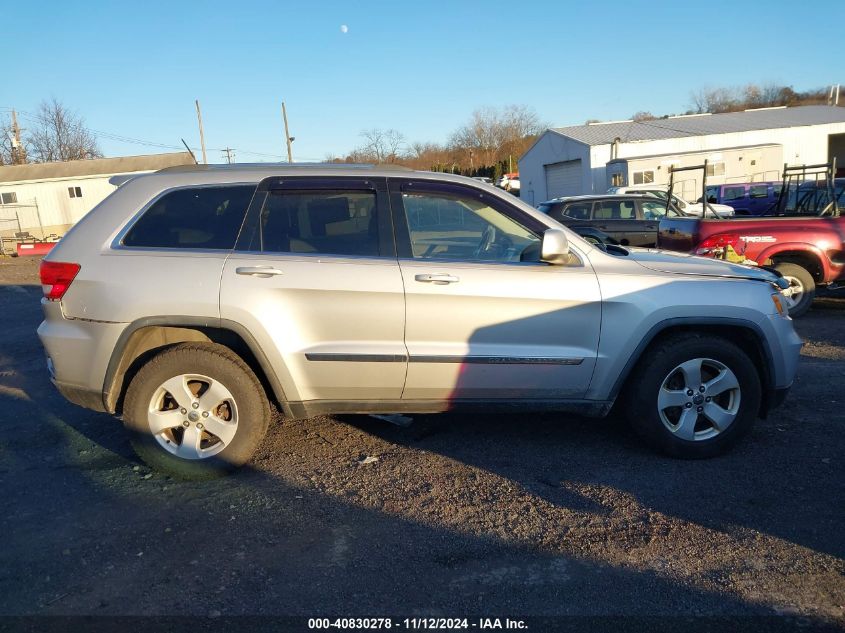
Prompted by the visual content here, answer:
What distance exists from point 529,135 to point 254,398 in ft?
243

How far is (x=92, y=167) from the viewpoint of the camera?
41156 mm

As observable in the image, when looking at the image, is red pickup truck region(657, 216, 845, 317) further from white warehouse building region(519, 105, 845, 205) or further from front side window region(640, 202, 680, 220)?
white warehouse building region(519, 105, 845, 205)

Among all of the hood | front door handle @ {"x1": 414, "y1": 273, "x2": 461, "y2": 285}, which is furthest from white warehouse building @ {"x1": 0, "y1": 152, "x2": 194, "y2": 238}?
the hood

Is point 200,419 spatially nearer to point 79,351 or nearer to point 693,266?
point 79,351

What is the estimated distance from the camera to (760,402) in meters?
4.27

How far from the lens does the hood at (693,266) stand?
422cm

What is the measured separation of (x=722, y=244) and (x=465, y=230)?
5277 millimetres

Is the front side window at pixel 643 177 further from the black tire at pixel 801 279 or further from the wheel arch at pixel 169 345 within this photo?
the wheel arch at pixel 169 345

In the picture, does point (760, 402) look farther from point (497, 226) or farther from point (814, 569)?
point (497, 226)

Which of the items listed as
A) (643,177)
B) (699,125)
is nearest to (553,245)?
(643,177)

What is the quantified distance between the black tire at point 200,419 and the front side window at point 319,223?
2.50ft

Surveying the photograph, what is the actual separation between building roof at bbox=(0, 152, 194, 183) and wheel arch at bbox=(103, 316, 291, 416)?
39.1 metres

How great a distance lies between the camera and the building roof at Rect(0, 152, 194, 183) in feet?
131

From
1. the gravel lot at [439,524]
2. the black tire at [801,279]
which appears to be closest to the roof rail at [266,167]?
the gravel lot at [439,524]
